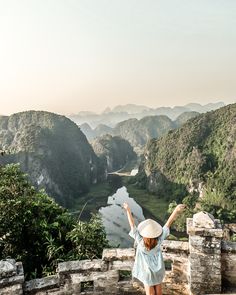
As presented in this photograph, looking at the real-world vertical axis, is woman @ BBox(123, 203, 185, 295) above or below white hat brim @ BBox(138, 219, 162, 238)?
below

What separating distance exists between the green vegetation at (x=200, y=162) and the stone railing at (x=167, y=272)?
6757 cm

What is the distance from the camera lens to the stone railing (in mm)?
6457

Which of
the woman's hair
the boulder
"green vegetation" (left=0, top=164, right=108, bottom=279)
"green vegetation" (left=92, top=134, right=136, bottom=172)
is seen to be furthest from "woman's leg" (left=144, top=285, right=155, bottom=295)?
"green vegetation" (left=92, top=134, right=136, bottom=172)

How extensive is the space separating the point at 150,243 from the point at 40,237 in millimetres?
5640

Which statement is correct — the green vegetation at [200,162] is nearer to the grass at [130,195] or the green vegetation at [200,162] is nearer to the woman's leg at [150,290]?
the grass at [130,195]

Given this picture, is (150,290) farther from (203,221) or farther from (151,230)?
(203,221)

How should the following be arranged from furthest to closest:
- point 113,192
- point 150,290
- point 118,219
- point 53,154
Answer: point 53,154
point 113,192
point 118,219
point 150,290

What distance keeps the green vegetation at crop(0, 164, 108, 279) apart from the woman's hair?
12.6 ft

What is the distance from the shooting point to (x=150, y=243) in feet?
18.2

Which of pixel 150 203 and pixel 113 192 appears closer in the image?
pixel 150 203

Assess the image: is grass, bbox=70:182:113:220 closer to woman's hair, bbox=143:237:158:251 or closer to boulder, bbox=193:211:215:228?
boulder, bbox=193:211:215:228

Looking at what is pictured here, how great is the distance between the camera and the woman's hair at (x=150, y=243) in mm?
5524

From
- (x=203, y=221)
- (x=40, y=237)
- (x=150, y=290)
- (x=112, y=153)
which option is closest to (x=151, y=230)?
(x=150, y=290)

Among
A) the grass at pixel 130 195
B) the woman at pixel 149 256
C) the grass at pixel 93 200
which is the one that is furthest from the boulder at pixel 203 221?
the grass at pixel 93 200
